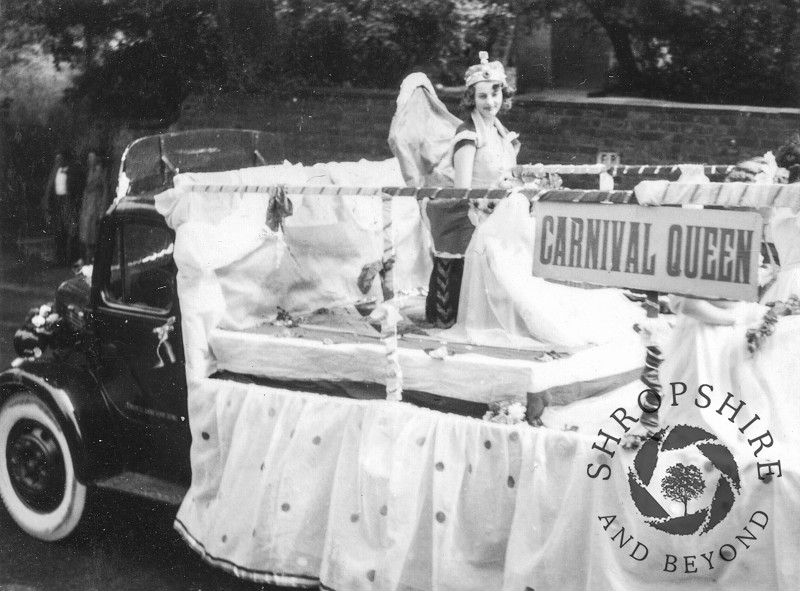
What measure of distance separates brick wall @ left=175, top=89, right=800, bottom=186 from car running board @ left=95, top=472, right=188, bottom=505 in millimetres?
2738

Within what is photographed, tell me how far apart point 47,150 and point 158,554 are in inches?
218

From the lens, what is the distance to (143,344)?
405 cm

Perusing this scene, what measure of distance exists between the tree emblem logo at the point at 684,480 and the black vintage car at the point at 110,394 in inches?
83.9

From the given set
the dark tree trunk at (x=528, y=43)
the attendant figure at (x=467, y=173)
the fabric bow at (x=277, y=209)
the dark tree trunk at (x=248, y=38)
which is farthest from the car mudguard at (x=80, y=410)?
the dark tree trunk at (x=528, y=43)

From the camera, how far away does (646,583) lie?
2.67m

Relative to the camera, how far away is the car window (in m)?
4.06

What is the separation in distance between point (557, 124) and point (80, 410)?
504cm

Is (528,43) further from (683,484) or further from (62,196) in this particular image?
(683,484)

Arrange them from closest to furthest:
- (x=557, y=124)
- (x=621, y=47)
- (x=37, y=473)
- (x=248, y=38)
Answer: (x=37, y=473) < (x=621, y=47) < (x=557, y=124) < (x=248, y=38)

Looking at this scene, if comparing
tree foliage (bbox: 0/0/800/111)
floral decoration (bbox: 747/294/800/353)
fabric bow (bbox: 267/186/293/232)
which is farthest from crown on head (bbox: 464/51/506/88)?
tree foliage (bbox: 0/0/800/111)

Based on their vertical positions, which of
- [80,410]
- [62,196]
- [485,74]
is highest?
[485,74]

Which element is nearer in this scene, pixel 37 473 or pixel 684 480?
pixel 684 480

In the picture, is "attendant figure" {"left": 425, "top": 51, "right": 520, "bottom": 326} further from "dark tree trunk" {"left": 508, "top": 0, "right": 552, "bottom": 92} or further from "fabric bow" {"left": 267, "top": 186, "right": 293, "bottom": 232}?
"dark tree trunk" {"left": 508, "top": 0, "right": 552, "bottom": 92}

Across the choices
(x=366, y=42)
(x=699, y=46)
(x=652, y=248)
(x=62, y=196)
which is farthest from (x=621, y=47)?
(x=62, y=196)
